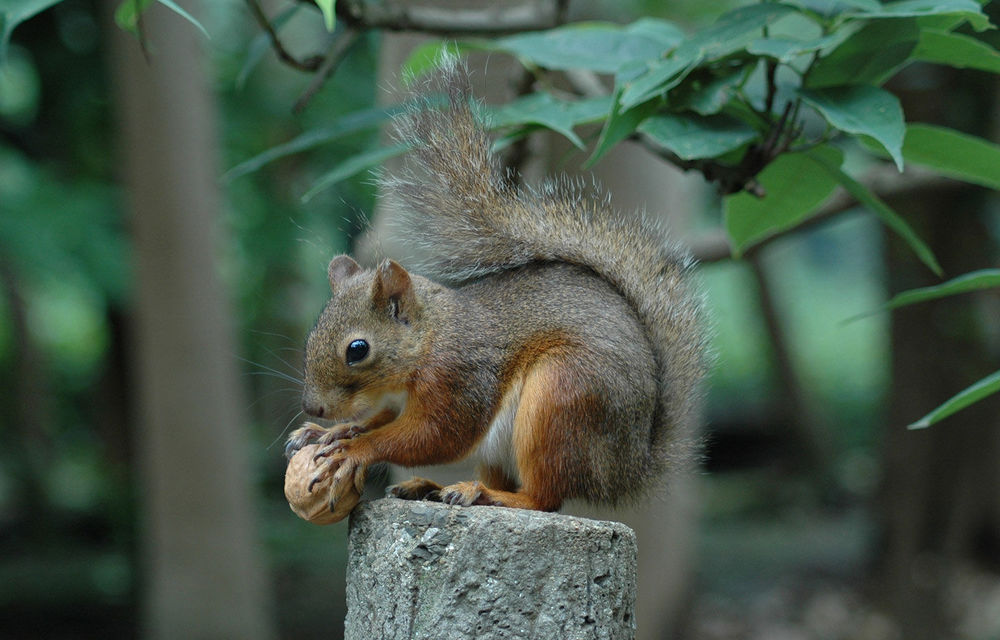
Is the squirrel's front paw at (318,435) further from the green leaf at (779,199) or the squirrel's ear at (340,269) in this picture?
the green leaf at (779,199)

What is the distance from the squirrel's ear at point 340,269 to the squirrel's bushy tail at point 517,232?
0.13 meters

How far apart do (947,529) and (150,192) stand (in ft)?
12.0

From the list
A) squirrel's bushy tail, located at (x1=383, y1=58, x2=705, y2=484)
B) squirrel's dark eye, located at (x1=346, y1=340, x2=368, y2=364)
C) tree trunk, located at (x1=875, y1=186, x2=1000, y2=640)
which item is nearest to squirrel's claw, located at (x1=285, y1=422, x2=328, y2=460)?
squirrel's dark eye, located at (x1=346, y1=340, x2=368, y2=364)

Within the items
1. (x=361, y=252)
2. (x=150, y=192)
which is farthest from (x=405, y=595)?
(x=150, y=192)

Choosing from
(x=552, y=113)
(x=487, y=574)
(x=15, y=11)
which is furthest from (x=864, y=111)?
(x=15, y=11)

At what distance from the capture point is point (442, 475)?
2330 mm

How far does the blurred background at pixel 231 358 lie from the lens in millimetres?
3936

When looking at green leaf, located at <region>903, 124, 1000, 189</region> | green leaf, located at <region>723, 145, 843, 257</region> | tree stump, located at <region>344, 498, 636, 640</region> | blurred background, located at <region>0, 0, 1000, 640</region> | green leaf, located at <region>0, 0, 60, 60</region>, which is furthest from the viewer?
blurred background, located at <region>0, 0, 1000, 640</region>

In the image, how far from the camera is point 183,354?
401 cm

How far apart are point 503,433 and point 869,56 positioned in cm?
81

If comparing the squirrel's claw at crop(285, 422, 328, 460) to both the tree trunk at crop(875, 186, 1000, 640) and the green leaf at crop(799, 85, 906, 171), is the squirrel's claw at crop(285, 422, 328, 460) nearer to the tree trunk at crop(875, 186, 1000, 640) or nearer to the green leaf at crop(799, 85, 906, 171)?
the green leaf at crop(799, 85, 906, 171)

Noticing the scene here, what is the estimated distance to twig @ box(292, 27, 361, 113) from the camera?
1876 millimetres

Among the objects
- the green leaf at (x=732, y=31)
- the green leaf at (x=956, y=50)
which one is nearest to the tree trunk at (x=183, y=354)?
the green leaf at (x=732, y=31)

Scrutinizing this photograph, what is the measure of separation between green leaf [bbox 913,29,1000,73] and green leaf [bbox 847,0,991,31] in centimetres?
7
